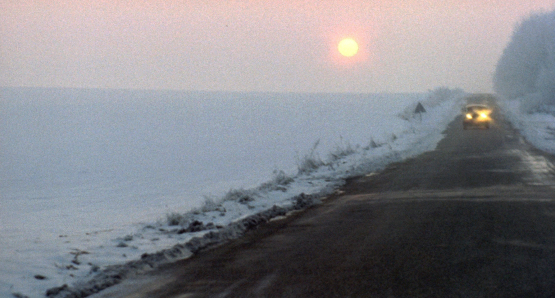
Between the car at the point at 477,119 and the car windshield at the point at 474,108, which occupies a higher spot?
the car windshield at the point at 474,108

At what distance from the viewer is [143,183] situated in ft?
80.4

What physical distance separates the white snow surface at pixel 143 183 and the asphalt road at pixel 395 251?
99cm

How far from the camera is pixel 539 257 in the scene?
7.27 metres

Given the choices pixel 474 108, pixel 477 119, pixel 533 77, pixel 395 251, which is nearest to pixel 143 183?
pixel 395 251

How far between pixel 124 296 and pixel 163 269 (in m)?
1.19

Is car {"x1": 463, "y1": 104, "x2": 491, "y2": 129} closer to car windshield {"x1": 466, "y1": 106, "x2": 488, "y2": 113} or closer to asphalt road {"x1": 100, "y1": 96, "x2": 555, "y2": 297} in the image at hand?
car windshield {"x1": 466, "y1": 106, "x2": 488, "y2": 113}

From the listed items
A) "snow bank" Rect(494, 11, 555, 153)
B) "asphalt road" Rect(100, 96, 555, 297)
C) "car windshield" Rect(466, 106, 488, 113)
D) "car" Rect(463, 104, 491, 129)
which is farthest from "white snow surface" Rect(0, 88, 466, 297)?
"snow bank" Rect(494, 11, 555, 153)

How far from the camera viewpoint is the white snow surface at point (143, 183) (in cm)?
869

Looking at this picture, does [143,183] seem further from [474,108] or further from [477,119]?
[474,108]

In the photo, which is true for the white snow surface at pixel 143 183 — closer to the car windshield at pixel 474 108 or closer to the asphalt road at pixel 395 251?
the asphalt road at pixel 395 251

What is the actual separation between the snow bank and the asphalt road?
1970 cm

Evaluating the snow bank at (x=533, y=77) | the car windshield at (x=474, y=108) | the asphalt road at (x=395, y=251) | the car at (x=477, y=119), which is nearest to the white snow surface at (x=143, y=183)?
the asphalt road at (x=395, y=251)

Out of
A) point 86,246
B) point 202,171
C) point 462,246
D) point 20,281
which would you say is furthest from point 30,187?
point 462,246

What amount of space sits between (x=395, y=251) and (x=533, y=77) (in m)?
→ 66.0
